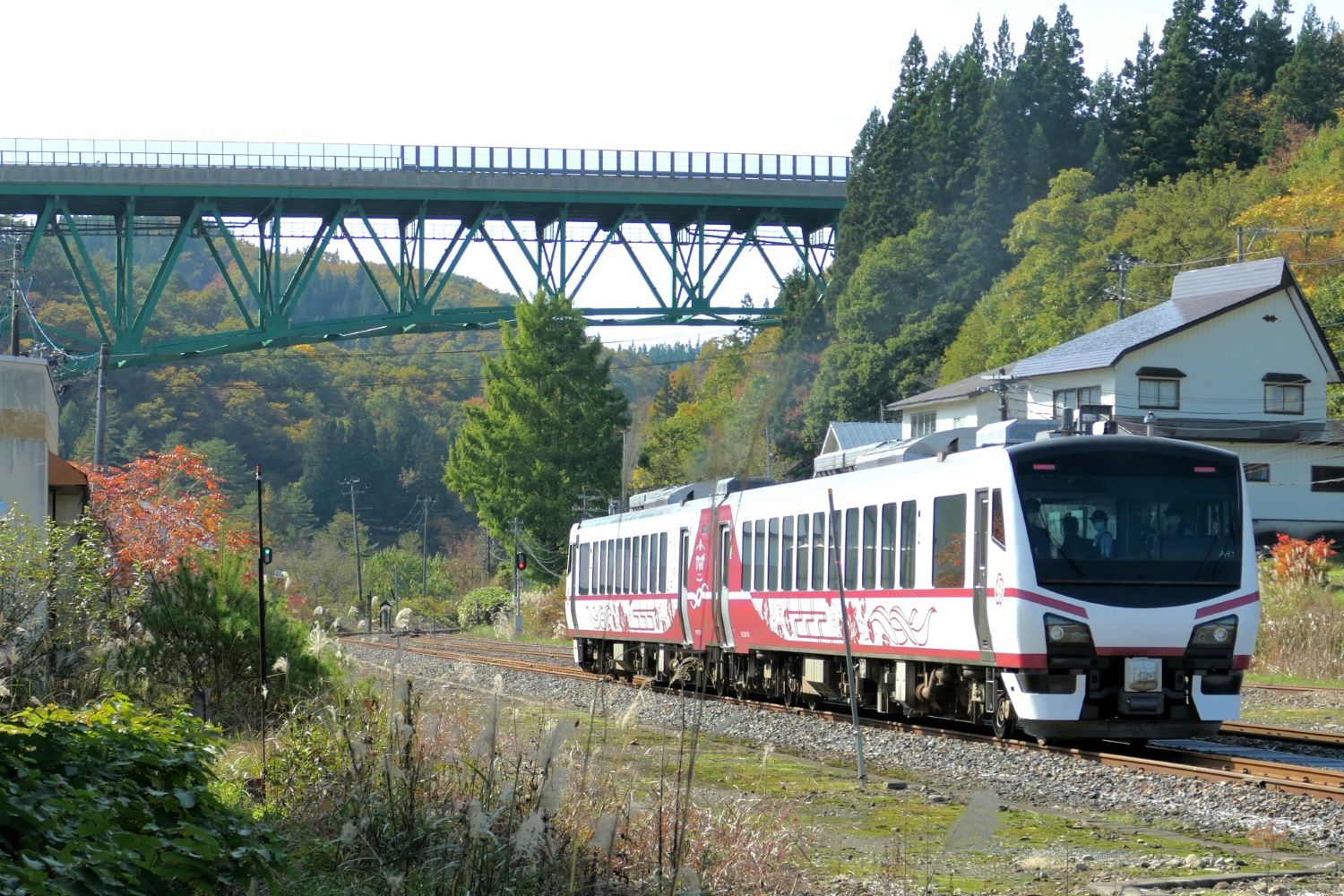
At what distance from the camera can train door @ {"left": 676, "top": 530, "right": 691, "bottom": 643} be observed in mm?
23186

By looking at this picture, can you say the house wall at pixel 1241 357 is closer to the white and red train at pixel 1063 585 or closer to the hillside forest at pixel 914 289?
the hillside forest at pixel 914 289

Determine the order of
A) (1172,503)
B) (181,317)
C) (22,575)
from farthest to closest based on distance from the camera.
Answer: (181,317)
(1172,503)
(22,575)

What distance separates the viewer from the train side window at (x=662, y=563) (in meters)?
24.3

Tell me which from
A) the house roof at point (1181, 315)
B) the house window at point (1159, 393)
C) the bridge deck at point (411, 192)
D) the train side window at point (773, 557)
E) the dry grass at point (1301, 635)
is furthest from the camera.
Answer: the house window at point (1159, 393)

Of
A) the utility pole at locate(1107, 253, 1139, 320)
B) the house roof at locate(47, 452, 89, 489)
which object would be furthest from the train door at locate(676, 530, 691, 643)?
the utility pole at locate(1107, 253, 1139, 320)

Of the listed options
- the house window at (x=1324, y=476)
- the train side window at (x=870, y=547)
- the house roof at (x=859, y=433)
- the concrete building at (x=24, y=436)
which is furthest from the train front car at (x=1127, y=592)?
the house roof at (x=859, y=433)

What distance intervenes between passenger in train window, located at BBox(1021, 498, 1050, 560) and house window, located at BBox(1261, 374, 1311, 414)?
1568 inches

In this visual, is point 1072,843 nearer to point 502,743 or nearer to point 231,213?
point 502,743

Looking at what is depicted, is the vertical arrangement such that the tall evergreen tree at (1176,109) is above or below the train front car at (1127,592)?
above

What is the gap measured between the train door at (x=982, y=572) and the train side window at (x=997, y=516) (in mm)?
88

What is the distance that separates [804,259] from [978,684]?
3820 centimetres

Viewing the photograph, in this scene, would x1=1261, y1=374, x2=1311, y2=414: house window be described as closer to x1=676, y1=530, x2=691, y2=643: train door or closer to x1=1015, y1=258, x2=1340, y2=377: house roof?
x1=1015, y1=258, x2=1340, y2=377: house roof

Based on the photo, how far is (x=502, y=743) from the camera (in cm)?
944

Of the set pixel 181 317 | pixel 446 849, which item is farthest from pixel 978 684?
pixel 181 317
